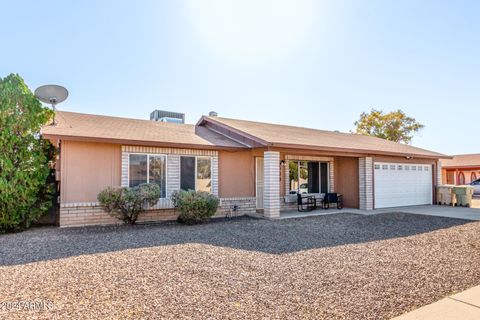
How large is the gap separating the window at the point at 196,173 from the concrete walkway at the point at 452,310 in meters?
8.44

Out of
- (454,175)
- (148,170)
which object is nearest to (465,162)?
(454,175)

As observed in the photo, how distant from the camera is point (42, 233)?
8109 mm

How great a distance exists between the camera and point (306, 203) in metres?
13.4

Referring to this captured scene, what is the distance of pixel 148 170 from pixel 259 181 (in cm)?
451

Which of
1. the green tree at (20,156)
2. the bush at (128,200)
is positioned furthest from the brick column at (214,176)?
the green tree at (20,156)

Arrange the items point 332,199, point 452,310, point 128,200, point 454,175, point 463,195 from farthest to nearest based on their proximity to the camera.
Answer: point 454,175 < point 463,195 < point 332,199 < point 128,200 < point 452,310

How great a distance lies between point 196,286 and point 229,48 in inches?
370

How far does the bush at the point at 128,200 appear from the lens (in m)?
8.91

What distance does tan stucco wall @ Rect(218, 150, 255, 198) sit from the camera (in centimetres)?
1163

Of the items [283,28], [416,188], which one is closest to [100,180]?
[283,28]

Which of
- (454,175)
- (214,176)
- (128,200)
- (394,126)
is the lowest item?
(128,200)

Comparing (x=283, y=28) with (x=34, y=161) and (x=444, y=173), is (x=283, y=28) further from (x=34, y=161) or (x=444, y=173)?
(x=444, y=173)

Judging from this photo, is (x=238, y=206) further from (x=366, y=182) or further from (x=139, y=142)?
(x=366, y=182)

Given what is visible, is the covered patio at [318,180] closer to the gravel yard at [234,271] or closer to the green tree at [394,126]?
the gravel yard at [234,271]
